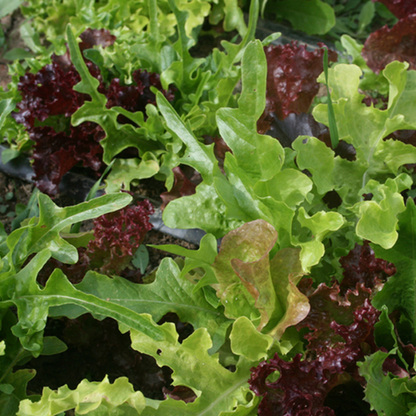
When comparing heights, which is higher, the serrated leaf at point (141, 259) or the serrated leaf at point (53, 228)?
the serrated leaf at point (53, 228)

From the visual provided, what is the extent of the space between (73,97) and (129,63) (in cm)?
26

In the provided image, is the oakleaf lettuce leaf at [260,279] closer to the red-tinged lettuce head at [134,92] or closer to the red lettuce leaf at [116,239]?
the red lettuce leaf at [116,239]

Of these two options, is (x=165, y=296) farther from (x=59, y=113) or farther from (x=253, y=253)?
(x=59, y=113)

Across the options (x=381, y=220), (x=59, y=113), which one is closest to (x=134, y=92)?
(x=59, y=113)

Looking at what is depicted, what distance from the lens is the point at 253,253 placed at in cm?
112

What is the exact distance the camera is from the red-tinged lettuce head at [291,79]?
1.57m

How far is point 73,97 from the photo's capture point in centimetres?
174

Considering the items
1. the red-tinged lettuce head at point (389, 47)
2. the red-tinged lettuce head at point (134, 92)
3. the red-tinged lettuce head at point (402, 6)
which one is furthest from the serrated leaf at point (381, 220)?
the red-tinged lettuce head at point (402, 6)

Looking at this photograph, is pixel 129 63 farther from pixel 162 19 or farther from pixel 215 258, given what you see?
pixel 215 258

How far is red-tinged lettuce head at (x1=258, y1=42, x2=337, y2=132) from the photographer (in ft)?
5.16

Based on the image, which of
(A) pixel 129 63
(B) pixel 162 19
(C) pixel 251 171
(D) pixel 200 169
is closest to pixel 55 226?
(D) pixel 200 169

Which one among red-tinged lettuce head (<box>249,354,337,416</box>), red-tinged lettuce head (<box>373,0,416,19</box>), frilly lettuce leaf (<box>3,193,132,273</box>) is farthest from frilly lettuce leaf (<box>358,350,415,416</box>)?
red-tinged lettuce head (<box>373,0,416,19</box>)

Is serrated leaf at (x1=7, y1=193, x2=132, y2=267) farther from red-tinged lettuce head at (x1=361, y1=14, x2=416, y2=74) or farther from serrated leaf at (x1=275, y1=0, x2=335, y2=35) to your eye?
serrated leaf at (x1=275, y1=0, x2=335, y2=35)

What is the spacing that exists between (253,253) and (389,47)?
3.43 ft
